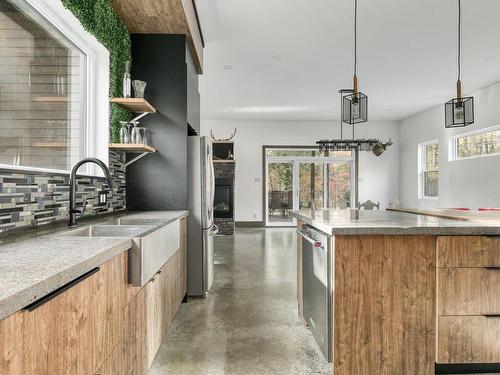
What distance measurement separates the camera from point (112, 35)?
2904 mm

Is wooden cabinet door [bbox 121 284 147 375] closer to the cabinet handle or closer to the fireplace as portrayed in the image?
the cabinet handle

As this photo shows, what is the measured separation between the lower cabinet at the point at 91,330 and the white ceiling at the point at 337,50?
3.04 meters

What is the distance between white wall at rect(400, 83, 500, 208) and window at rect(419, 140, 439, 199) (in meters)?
0.14

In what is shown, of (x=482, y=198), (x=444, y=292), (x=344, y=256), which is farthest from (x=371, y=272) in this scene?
(x=482, y=198)

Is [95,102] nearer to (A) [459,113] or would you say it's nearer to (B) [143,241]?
(B) [143,241]

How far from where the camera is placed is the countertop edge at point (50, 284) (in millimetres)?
734

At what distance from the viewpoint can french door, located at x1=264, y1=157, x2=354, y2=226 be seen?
9414mm

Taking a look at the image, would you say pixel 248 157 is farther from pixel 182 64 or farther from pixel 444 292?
pixel 444 292

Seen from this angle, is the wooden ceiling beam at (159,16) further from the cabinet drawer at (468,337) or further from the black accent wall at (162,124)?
the cabinet drawer at (468,337)

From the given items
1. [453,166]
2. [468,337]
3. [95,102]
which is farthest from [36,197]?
[453,166]

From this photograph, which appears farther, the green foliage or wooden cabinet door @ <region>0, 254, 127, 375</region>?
the green foliage

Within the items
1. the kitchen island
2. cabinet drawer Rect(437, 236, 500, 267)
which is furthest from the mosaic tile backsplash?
cabinet drawer Rect(437, 236, 500, 267)

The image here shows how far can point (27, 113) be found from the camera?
6.82ft

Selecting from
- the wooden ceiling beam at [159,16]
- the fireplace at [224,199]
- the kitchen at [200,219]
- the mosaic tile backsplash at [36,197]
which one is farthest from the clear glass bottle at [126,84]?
the fireplace at [224,199]
